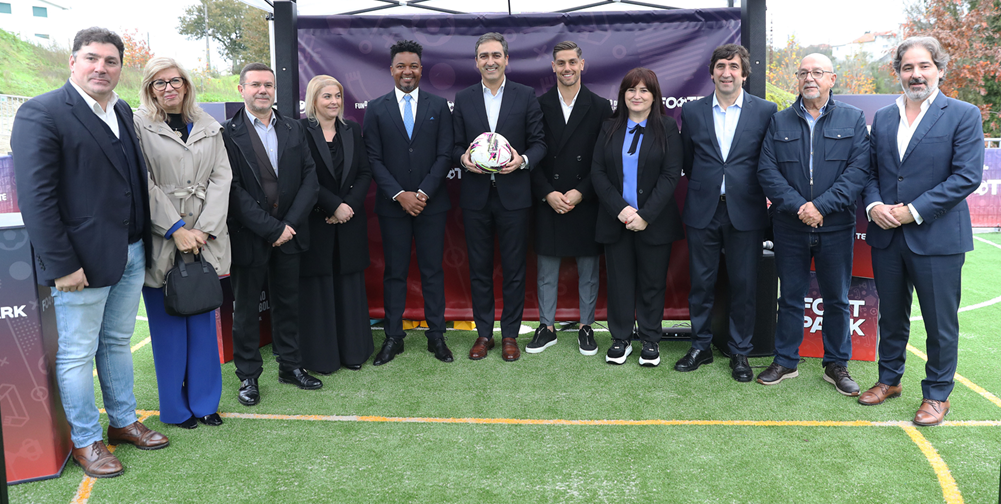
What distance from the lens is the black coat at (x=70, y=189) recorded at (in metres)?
2.68

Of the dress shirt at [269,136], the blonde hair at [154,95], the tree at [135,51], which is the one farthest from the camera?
the tree at [135,51]

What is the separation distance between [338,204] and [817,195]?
2861mm

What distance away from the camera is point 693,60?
5.17 m

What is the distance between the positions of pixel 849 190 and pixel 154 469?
3.83 m

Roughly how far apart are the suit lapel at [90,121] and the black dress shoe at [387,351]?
220 centimetres

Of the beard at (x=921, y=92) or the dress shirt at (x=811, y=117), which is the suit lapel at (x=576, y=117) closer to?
the dress shirt at (x=811, y=117)

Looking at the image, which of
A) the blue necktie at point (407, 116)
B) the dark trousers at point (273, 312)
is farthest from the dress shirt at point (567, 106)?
the dark trousers at point (273, 312)

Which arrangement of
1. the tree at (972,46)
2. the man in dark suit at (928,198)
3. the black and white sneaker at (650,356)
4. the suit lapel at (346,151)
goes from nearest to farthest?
the man in dark suit at (928,198), the suit lapel at (346,151), the black and white sneaker at (650,356), the tree at (972,46)

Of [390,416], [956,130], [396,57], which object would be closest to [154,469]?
[390,416]

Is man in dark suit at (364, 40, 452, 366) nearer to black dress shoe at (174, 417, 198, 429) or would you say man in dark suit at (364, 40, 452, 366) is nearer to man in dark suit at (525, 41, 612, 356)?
man in dark suit at (525, 41, 612, 356)

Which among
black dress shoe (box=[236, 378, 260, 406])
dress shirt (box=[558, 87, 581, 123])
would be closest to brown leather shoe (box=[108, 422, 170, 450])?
black dress shoe (box=[236, 378, 260, 406])

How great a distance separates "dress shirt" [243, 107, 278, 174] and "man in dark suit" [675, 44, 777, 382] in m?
2.57

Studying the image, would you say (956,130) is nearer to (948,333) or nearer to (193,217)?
(948,333)

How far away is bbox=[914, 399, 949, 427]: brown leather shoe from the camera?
3.46m
